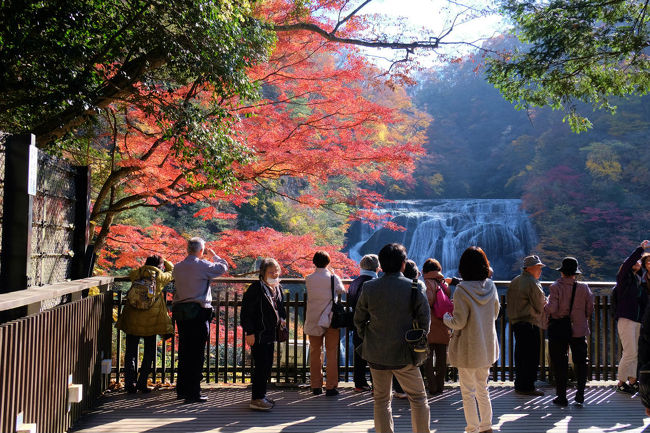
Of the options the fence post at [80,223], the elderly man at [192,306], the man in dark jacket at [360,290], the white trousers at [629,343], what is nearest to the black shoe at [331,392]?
the man in dark jacket at [360,290]

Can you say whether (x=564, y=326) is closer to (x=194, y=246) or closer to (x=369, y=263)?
(x=369, y=263)

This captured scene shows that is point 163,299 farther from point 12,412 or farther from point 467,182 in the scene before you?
point 467,182

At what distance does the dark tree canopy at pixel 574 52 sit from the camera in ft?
21.0

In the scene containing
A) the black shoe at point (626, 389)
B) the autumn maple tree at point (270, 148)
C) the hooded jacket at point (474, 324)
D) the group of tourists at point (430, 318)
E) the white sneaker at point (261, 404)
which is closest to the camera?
the hooded jacket at point (474, 324)

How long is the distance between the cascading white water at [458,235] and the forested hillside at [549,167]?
1.15 m

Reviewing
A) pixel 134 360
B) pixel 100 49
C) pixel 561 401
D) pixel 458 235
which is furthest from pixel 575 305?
pixel 458 235

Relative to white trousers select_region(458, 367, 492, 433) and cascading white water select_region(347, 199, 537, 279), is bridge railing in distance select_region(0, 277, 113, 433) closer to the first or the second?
white trousers select_region(458, 367, 492, 433)

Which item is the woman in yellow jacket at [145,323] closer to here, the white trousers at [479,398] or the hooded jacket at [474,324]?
the hooded jacket at [474,324]

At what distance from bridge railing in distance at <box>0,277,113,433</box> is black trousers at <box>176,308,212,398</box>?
0.83 m

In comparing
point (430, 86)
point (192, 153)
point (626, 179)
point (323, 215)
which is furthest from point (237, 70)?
point (430, 86)

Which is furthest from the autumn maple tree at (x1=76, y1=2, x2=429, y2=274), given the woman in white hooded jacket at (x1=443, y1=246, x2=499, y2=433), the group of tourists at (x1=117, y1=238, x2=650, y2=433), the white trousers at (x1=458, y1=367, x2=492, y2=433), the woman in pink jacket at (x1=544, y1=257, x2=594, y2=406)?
the white trousers at (x1=458, y1=367, x2=492, y2=433)

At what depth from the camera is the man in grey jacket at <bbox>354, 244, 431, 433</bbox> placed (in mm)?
3564

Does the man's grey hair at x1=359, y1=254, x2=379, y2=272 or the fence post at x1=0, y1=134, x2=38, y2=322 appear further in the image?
the man's grey hair at x1=359, y1=254, x2=379, y2=272

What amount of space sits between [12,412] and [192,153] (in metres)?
3.53
